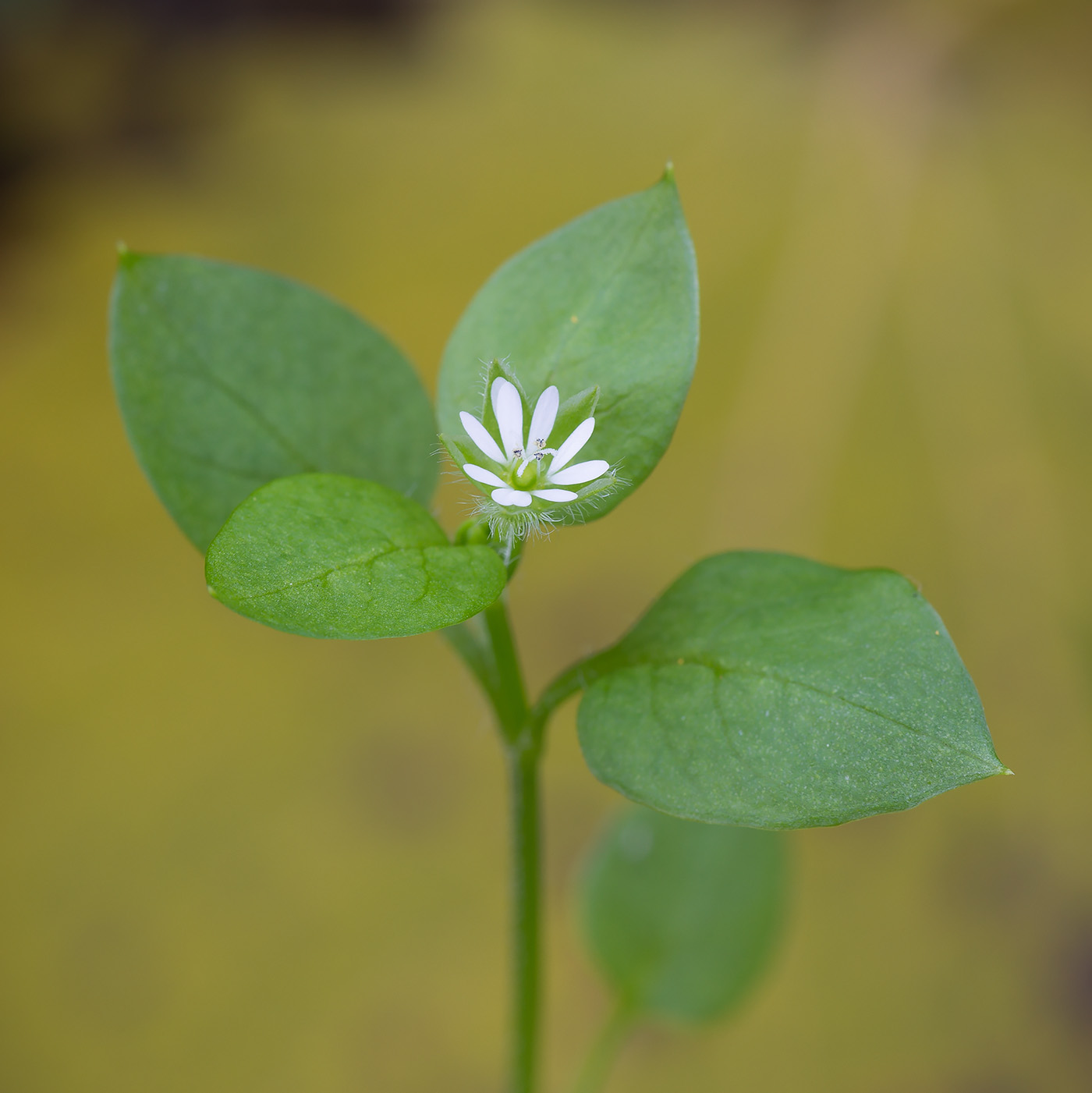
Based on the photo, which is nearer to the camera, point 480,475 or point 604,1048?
point 480,475

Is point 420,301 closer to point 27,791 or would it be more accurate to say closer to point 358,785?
point 358,785

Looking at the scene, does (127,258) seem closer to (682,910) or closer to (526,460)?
(526,460)

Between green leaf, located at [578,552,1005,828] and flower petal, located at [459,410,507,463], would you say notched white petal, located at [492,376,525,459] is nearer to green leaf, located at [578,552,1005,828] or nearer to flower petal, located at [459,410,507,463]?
flower petal, located at [459,410,507,463]

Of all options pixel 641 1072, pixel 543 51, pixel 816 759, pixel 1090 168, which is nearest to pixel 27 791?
pixel 641 1072

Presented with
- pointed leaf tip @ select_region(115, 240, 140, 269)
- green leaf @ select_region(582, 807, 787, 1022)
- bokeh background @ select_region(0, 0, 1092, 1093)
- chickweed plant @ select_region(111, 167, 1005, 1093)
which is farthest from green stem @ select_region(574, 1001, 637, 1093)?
pointed leaf tip @ select_region(115, 240, 140, 269)

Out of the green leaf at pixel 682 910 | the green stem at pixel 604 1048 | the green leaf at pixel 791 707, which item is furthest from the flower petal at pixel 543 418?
the green stem at pixel 604 1048

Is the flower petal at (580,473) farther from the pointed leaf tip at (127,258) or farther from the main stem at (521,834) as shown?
the pointed leaf tip at (127,258)

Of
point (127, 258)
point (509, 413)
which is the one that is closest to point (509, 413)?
point (509, 413)
